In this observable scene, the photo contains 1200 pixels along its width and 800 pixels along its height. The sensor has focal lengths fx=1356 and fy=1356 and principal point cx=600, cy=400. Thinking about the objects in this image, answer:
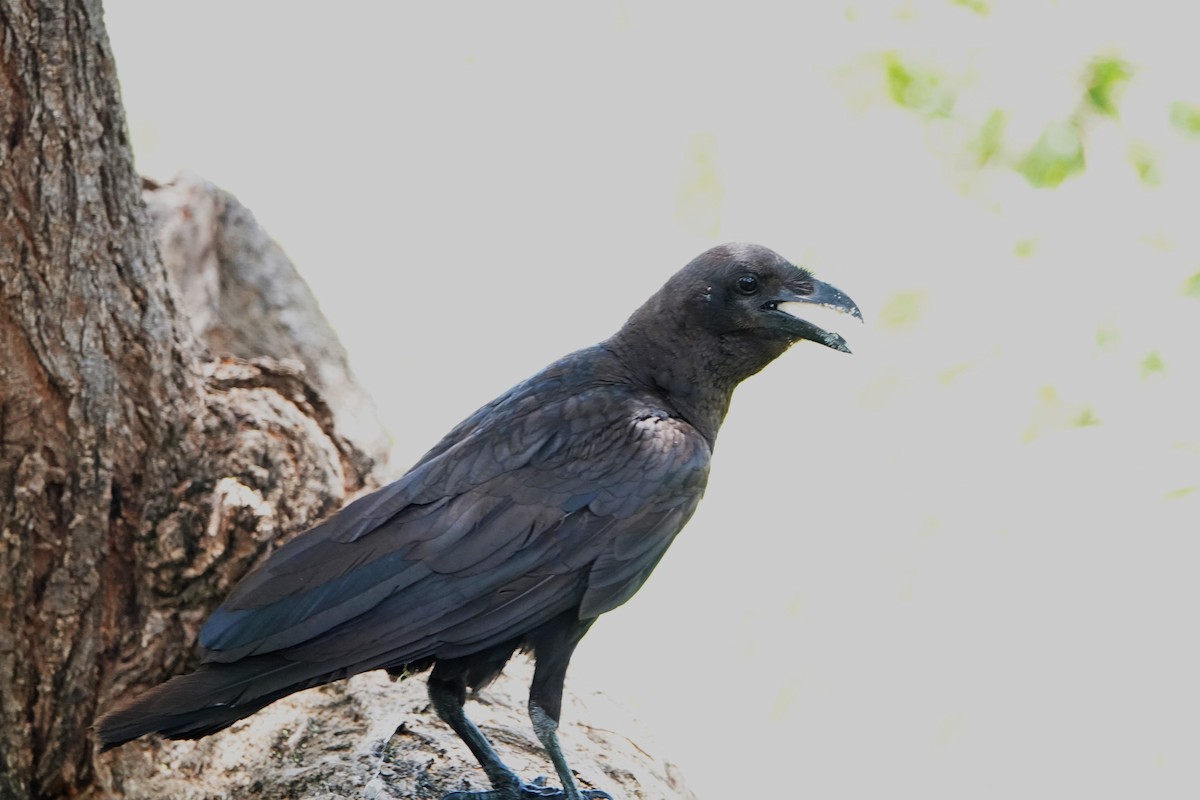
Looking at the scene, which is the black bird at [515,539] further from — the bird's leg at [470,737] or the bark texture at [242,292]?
the bark texture at [242,292]

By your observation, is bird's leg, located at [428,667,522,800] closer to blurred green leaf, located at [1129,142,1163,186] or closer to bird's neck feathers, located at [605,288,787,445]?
bird's neck feathers, located at [605,288,787,445]

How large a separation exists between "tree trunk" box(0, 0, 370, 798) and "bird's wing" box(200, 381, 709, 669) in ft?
1.69

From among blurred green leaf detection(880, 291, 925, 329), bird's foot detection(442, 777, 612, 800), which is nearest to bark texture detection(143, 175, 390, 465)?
bird's foot detection(442, 777, 612, 800)

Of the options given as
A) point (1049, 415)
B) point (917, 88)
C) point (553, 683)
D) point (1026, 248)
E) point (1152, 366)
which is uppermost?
point (917, 88)

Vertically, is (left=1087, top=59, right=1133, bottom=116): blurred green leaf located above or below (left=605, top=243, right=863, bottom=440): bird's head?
above

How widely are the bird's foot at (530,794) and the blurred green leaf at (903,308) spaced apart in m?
3.93

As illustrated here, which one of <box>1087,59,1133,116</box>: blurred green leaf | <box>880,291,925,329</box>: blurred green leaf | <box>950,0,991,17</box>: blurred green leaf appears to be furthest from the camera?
<box>950,0,991,17</box>: blurred green leaf

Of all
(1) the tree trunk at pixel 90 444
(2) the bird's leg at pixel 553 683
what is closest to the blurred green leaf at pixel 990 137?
(1) the tree trunk at pixel 90 444

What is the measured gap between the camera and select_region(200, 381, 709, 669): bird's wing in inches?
118

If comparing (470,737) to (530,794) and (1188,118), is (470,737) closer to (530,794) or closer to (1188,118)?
(530,794)

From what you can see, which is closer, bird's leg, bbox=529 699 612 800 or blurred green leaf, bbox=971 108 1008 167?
bird's leg, bbox=529 699 612 800

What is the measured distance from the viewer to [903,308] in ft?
22.1

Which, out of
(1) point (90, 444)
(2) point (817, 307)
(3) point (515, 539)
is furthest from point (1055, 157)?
(1) point (90, 444)

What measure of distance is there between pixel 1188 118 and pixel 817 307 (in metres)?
3.68
